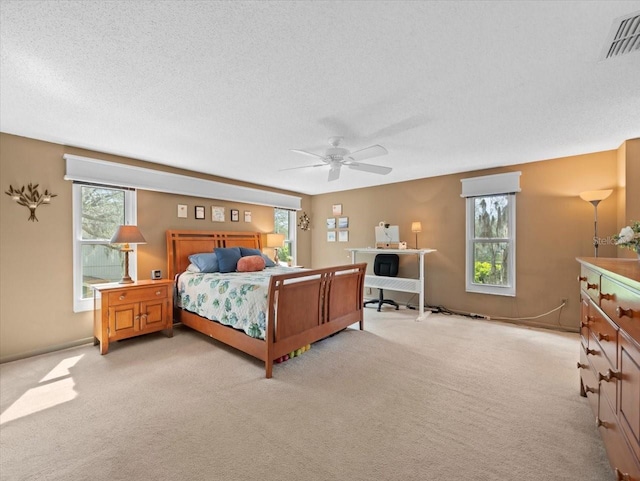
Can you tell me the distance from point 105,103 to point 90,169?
1.61m

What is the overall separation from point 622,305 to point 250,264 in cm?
393

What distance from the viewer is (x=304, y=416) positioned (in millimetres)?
2016

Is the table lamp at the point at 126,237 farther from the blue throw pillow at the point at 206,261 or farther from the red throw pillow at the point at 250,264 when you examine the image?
the red throw pillow at the point at 250,264

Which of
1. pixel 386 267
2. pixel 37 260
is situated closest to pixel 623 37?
pixel 386 267

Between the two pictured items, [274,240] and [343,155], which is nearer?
[343,155]

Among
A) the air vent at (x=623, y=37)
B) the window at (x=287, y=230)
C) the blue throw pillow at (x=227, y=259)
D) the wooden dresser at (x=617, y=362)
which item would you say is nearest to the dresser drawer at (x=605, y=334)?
the wooden dresser at (x=617, y=362)

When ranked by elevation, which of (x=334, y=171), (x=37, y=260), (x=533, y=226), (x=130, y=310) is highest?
(x=334, y=171)

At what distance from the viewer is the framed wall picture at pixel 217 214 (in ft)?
16.1

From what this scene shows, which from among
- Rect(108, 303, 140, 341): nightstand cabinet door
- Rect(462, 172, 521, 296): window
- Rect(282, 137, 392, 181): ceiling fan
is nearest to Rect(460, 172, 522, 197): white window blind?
Rect(462, 172, 521, 296): window

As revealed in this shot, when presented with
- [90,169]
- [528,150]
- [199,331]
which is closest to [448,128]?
[528,150]

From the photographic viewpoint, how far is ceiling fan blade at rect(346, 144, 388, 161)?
2803 millimetres

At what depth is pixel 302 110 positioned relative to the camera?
96.7 inches

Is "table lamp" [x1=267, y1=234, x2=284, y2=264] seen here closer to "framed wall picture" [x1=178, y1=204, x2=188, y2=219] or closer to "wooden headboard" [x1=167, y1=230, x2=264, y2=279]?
"wooden headboard" [x1=167, y1=230, x2=264, y2=279]

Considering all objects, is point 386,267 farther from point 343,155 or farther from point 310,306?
point 343,155
